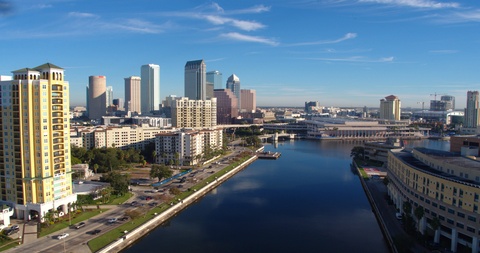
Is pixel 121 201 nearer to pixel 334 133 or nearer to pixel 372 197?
pixel 372 197

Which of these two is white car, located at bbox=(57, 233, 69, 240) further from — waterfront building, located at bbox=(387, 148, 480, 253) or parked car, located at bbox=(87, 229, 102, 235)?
waterfront building, located at bbox=(387, 148, 480, 253)

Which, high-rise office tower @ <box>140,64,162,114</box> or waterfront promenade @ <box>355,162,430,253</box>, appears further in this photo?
high-rise office tower @ <box>140,64,162,114</box>

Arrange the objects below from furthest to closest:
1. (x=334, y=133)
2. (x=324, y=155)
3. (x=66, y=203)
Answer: (x=334, y=133), (x=324, y=155), (x=66, y=203)

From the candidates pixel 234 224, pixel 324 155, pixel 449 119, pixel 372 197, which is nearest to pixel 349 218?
pixel 372 197

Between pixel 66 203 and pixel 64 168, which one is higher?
pixel 64 168

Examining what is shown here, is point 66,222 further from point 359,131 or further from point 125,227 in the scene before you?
point 359,131

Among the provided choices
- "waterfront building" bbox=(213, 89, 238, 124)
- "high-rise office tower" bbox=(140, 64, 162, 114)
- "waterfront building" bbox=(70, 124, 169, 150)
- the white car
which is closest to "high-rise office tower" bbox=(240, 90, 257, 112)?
"high-rise office tower" bbox=(140, 64, 162, 114)

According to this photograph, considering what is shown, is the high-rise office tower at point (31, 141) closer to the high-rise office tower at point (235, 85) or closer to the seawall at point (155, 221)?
the seawall at point (155, 221)
